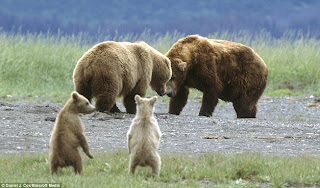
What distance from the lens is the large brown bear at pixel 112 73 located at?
1160 centimetres

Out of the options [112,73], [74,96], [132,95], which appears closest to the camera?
[74,96]

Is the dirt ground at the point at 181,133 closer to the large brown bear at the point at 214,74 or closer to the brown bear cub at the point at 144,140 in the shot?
the large brown bear at the point at 214,74

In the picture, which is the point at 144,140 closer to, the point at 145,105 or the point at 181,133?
the point at 145,105

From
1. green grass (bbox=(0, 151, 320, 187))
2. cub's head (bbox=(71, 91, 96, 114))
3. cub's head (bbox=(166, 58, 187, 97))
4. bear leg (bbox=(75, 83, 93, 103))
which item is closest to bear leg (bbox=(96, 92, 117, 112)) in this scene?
bear leg (bbox=(75, 83, 93, 103))

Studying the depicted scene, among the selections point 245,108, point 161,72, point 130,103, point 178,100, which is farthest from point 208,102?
point 130,103

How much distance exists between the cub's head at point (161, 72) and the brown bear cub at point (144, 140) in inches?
238

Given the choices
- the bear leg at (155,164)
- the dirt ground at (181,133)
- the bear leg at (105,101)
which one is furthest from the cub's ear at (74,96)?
the bear leg at (105,101)

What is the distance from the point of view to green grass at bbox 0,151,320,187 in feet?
21.9

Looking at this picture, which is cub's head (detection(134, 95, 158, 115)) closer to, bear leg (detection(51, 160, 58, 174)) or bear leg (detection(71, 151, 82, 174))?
bear leg (detection(71, 151, 82, 174))

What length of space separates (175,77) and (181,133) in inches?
115

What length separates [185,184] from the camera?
22.1 feet

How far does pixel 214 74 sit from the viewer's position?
45.1 feet

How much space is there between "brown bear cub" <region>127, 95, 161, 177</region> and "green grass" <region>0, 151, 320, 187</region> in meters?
0.13

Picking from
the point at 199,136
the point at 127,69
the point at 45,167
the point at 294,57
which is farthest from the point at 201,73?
the point at 294,57
